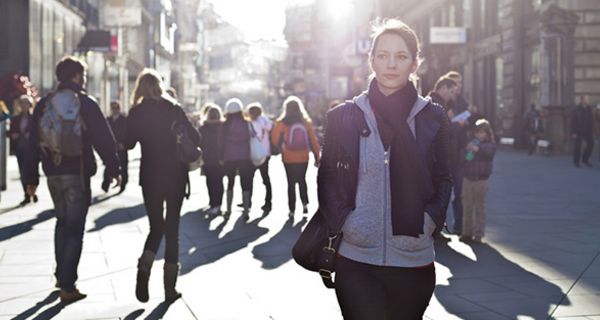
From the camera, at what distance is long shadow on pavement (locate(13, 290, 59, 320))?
243 inches

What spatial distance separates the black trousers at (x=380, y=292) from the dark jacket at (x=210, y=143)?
33.3ft

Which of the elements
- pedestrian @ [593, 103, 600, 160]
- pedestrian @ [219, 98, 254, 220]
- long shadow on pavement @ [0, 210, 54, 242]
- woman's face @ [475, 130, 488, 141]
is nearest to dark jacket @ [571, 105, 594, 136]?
pedestrian @ [593, 103, 600, 160]

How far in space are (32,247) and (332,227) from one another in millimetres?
6643

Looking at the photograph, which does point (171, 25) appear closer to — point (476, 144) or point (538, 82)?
point (538, 82)

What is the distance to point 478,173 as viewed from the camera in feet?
31.2

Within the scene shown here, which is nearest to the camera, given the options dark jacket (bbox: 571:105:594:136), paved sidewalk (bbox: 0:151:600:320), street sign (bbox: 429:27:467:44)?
paved sidewalk (bbox: 0:151:600:320)

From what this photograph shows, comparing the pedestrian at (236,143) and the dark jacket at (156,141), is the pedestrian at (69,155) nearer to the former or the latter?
the dark jacket at (156,141)

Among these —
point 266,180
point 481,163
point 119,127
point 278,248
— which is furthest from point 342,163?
point 119,127

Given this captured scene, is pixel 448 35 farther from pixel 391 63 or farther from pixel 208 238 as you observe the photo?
pixel 391 63

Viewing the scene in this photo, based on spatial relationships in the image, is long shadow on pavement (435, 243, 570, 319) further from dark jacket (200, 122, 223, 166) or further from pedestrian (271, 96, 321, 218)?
dark jacket (200, 122, 223, 166)

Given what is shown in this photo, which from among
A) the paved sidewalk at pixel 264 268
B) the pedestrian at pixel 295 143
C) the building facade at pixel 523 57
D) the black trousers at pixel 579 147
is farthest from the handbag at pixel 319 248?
the building facade at pixel 523 57

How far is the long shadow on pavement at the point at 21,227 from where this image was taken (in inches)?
407

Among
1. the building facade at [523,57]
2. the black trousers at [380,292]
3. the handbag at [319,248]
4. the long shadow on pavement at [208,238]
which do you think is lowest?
the long shadow on pavement at [208,238]

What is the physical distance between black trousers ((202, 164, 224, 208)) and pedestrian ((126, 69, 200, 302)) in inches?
247
